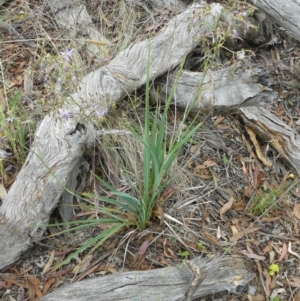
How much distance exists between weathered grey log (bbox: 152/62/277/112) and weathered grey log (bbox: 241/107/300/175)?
0.30 ft

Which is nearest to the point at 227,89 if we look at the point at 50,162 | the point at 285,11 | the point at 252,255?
the point at 285,11

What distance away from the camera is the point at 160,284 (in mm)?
2297

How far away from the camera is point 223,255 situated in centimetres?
245

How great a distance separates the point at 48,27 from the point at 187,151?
157 cm

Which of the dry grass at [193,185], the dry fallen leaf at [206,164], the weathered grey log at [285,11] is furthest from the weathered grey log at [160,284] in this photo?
the weathered grey log at [285,11]

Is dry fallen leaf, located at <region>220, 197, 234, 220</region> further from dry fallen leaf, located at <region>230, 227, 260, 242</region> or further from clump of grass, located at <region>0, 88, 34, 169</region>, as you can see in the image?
clump of grass, located at <region>0, 88, 34, 169</region>

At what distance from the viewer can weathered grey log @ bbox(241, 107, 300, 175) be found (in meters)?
2.97

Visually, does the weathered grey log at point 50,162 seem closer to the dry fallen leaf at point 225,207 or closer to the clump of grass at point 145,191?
the clump of grass at point 145,191

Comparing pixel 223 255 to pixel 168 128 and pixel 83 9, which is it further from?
pixel 83 9


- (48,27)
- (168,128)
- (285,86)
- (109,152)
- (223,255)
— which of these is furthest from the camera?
(48,27)

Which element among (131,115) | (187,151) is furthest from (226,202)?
(131,115)

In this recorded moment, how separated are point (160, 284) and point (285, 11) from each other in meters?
1.87

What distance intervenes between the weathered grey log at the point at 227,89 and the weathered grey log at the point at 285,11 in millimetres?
413

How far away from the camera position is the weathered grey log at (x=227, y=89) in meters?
2.89
